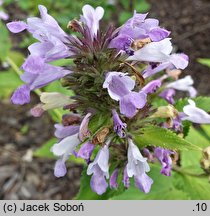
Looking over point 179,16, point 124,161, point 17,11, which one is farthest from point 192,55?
point 124,161

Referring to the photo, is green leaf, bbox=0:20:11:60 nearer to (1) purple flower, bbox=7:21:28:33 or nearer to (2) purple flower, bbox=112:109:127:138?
(1) purple flower, bbox=7:21:28:33

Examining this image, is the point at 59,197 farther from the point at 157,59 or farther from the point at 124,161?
the point at 157,59

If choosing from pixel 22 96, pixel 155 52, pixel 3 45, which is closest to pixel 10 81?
pixel 3 45

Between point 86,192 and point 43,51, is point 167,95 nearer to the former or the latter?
point 86,192

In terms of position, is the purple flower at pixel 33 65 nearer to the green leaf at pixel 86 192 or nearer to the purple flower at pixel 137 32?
the purple flower at pixel 137 32

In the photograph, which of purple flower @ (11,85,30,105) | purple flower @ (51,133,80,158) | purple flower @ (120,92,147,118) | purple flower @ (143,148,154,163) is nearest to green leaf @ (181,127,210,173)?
purple flower @ (143,148,154,163)

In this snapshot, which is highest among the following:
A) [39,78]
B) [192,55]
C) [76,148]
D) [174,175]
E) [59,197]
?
[39,78]

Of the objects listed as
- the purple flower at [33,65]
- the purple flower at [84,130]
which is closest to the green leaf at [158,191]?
the purple flower at [84,130]

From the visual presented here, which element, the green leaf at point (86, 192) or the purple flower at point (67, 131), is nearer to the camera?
the purple flower at point (67, 131)
